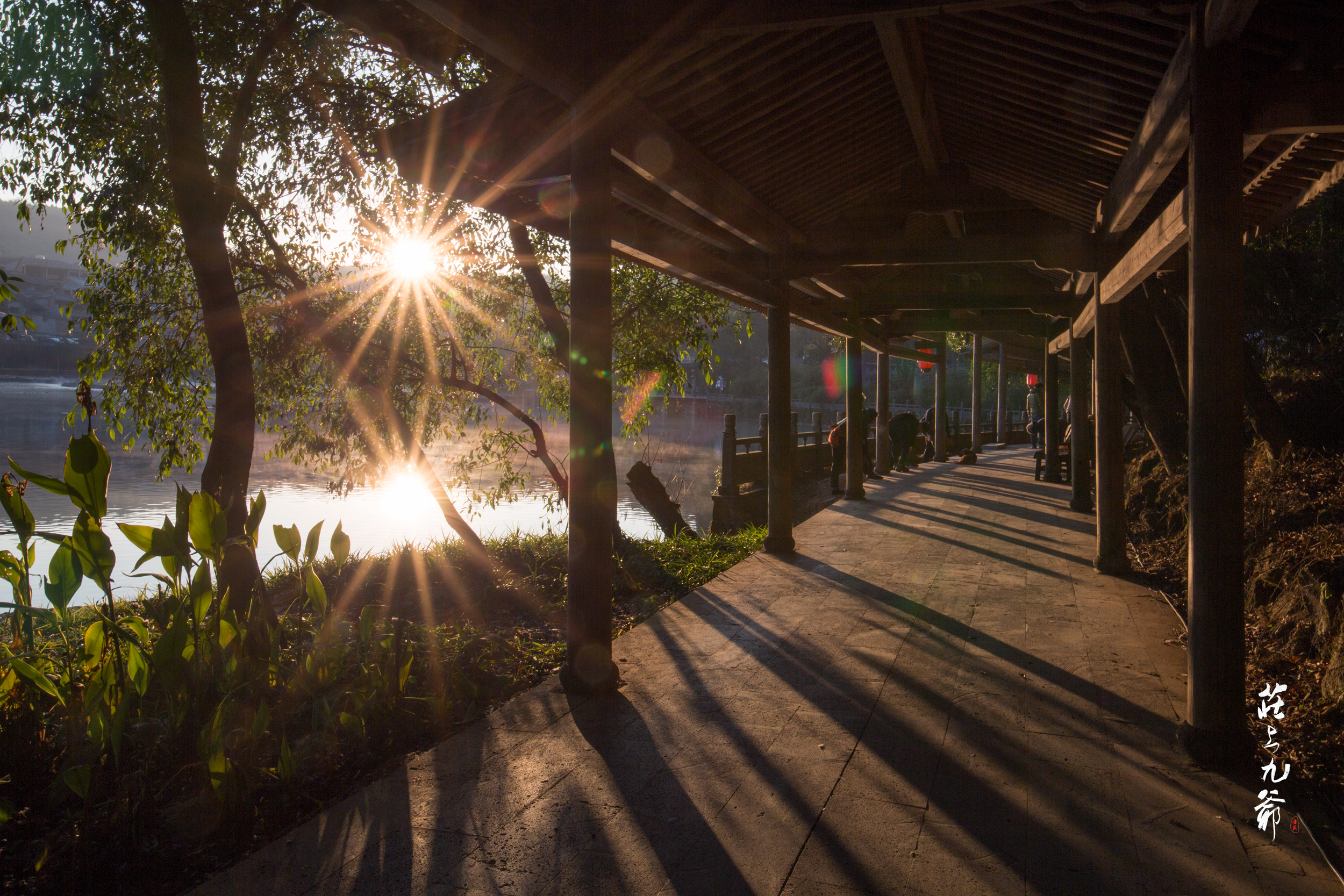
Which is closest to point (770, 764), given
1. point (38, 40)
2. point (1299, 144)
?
point (1299, 144)

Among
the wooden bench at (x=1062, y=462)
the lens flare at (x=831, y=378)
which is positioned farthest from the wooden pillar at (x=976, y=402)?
the lens flare at (x=831, y=378)

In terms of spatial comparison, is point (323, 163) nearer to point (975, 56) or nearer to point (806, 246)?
point (806, 246)

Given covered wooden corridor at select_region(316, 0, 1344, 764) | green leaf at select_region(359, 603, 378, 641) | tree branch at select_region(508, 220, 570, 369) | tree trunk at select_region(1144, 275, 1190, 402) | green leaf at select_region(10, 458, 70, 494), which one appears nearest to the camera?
green leaf at select_region(10, 458, 70, 494)

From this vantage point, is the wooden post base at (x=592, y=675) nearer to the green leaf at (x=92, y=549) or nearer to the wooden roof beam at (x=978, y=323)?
the green leaf at (x=92, y=549)

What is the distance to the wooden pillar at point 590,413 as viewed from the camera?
347 cm

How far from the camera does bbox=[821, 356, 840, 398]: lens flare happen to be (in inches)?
2060

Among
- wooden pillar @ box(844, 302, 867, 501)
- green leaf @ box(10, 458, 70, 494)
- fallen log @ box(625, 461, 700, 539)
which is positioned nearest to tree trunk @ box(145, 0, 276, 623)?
green leaf @ box(10, 458, 70, 494)

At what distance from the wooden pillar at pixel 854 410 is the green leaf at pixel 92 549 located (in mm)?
8254

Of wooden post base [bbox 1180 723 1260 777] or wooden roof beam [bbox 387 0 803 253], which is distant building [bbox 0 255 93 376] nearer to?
wooden roof beam [bbox 387 0 803 253]

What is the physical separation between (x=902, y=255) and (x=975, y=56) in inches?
78.7

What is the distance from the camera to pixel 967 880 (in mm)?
2113

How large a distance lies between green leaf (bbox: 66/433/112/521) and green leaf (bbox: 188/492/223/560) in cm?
27

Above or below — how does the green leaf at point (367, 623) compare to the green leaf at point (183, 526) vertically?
below

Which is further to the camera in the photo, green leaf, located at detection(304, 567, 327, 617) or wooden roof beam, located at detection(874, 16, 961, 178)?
wooden roof beam, located at detection(874, 16, 961, 178)
